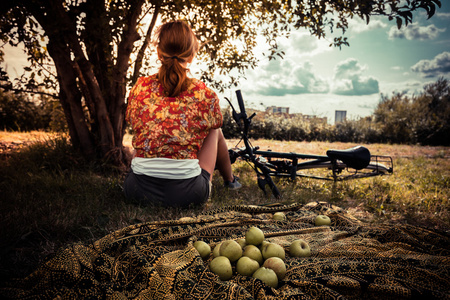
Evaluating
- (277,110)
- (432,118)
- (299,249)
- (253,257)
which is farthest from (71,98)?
(432,118)

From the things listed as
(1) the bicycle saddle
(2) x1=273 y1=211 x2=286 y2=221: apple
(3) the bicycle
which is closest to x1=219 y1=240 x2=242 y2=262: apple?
(2) x1=273 y1=211 x2=286 y2=221: apple

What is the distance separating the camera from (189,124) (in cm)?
303

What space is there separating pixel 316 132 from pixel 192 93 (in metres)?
12.9

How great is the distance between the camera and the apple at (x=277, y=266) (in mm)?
1823

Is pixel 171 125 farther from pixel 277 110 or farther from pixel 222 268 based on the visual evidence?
pixel 277 110

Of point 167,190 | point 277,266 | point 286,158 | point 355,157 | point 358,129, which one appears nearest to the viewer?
point 277,266

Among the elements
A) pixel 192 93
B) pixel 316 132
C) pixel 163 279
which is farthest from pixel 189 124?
pixel 316 132

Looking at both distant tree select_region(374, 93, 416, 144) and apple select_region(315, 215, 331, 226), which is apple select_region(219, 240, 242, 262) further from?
distant tree select_region(374, 93, 416, 144)

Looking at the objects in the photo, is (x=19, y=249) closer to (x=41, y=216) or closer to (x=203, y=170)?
(x=41, y=216)

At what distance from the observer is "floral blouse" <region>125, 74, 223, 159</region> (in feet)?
9.78

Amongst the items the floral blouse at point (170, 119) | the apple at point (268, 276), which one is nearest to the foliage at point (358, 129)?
the floral blouse at point (170, 119)

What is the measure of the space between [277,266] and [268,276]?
0.13m

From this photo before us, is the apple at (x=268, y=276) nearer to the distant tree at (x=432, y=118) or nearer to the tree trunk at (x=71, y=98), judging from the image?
the tree trunk at (x=71, y=98)

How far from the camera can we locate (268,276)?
5.65 feet
